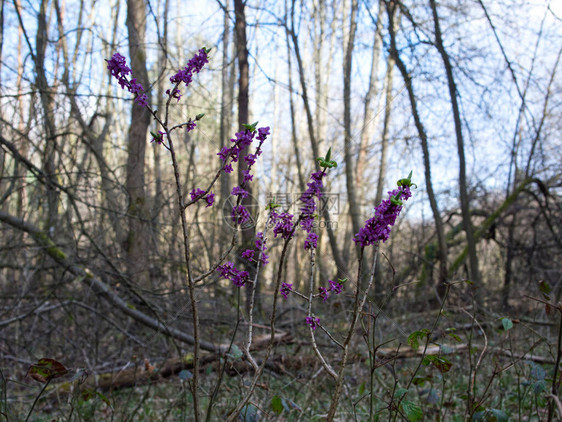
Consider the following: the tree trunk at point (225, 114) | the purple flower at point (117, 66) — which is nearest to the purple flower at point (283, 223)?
the purple flower at point (117, 66)

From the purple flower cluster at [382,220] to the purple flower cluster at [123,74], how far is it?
0.72m

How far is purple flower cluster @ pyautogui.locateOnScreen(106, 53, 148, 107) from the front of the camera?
4.47 feet

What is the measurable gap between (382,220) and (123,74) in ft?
2.75

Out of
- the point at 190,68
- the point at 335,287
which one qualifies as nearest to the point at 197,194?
the point at 190,68

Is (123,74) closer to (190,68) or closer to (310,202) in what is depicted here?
(190,68)

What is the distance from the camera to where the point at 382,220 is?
1218mm

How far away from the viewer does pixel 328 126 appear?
16.3 m

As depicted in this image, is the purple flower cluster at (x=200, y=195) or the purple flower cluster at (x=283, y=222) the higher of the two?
the purple flower cluster at (x=200, y=195)

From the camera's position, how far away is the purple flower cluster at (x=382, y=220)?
3.96 ft

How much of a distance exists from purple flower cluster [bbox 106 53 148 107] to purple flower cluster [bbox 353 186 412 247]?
0.72 m

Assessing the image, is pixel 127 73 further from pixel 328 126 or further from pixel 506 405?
pixel 328 126

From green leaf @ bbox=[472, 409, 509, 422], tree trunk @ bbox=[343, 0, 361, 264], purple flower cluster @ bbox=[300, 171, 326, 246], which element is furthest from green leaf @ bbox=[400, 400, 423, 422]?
tree trunk @ bbox=[343, 0, 361, 264]

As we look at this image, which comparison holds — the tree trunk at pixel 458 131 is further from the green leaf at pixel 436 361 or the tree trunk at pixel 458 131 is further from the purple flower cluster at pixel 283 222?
the purple flower cluster at pixel 283 222

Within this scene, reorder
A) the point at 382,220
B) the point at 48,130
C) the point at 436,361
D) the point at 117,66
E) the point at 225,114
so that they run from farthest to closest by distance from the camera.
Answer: the point at 225,114 → the point at 48,130 → the point at 436,361 → the point at 117,66 → the point at 382,220
